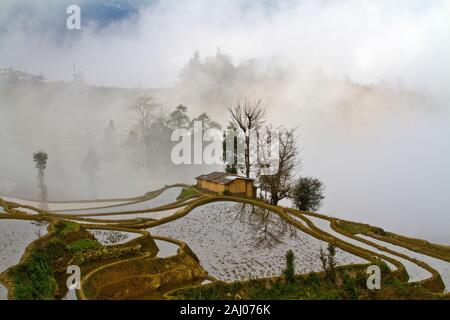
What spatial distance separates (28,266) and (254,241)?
998cm

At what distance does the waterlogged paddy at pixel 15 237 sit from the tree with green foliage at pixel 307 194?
2283cm

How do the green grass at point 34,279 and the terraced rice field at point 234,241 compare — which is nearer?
the green grass at point 34,279

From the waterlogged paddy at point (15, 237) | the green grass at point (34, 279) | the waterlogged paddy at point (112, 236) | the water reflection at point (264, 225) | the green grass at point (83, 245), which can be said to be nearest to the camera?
the green grass at point (34, 279)

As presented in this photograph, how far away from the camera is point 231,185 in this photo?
1146 inches

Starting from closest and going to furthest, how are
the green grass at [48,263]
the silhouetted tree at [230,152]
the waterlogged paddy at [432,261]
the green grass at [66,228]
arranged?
the green grass at [48,263]
the waterlogged paddy at [432,261]
the green grass at [66,228]
the silhouetted tree at [230,152]

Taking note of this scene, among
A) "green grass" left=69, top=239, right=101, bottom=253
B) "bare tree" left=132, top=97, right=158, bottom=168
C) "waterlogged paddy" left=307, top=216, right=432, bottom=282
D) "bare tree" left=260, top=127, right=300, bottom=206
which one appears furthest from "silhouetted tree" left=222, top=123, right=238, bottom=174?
"green grass" left=69, top=239, right=101, bottom=253

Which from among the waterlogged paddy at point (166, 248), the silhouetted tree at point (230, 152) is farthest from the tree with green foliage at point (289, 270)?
the silhouetted tree at point (230, 152)

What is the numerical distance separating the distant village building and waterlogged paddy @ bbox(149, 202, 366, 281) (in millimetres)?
4821

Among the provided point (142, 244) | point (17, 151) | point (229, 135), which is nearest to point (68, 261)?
point (142, 244)

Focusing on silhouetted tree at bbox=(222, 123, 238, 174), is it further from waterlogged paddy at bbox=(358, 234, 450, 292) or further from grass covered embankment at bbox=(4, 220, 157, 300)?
grass covered embankment at bbox=(4, 220, 157, 300)

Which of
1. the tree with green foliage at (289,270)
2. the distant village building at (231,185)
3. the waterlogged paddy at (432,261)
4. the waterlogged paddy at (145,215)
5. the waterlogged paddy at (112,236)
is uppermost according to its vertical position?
the distant village building at (231,185)

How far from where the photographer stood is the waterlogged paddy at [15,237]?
13.9 metres

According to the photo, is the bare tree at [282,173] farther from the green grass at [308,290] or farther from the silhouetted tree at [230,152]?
the green grass at [308,290]

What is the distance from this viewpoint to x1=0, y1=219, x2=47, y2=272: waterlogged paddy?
13.9 metres
